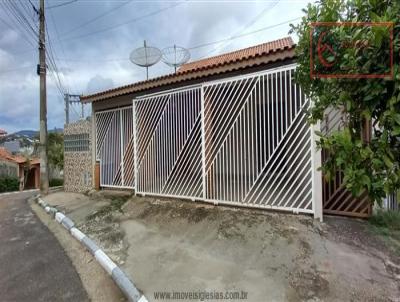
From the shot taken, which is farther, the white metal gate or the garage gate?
the white metal gate

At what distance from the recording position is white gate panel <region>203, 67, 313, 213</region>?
5262mm

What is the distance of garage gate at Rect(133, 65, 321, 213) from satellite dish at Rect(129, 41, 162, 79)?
3.84m

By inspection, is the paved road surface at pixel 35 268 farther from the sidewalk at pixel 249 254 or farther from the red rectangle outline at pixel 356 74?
the red rectangle outline at pixel 356 74

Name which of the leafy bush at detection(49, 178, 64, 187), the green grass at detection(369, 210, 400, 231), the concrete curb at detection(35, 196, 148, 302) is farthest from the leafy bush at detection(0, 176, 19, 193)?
the green grass at detection(369, 210, 400, 231)

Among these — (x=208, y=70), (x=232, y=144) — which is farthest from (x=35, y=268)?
(x=208, y=70)

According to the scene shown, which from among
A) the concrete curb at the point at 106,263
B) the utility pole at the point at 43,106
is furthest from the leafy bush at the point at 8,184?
the concrete curb at the point at 106,263

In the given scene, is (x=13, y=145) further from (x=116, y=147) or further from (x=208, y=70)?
(x=208, y=70)

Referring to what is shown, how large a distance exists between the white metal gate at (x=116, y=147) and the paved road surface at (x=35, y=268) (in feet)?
8.86

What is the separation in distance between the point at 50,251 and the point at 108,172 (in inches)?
173

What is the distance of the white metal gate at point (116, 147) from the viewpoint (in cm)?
870

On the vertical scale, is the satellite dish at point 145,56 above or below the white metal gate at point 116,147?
above

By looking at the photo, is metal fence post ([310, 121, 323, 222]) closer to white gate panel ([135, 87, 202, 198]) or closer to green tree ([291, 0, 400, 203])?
white gate panel ([135, 87, 202, 198])

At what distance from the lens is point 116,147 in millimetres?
9180

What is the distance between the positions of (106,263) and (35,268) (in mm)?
1271
